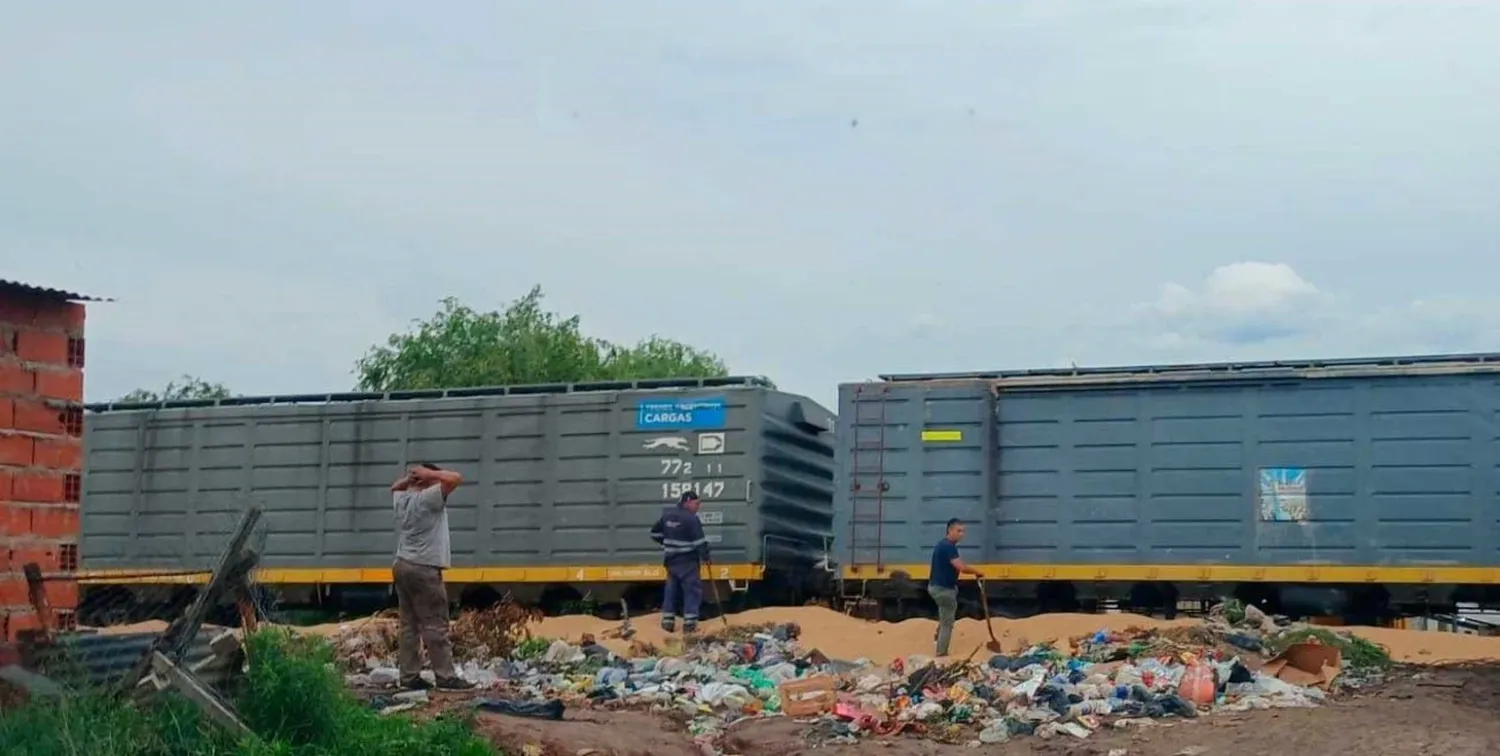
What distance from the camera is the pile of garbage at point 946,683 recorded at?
33.2 ft

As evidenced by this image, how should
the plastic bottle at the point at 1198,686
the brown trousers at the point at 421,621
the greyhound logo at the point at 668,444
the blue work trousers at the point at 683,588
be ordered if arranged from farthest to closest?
the greyhound logo at the point at 668,444 < the blue work trousers at the point at 683,588 < the plastic bottle at the point at 1198,686 < the brown trousers at the point at 421,621

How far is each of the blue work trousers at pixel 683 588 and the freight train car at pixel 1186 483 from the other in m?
2.12

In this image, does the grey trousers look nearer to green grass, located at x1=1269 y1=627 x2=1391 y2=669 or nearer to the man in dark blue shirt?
the man in dark blue shirt

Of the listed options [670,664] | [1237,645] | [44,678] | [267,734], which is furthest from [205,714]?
[1237,645]

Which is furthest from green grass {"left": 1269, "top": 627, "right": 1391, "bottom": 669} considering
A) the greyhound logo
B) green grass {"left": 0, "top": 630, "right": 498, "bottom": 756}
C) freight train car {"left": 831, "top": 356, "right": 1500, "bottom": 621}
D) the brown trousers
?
green grass {"left": 0, "top": 630, "right": 498, "bottom": 756}

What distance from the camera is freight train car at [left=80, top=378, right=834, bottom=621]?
1897cm

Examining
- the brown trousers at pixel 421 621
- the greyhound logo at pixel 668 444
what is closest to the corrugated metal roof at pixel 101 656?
the brown trousers at pixel 421 621

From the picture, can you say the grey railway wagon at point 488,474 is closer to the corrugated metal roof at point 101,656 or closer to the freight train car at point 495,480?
the freight train car at point 495,480

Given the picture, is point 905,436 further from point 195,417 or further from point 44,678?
point 44,678

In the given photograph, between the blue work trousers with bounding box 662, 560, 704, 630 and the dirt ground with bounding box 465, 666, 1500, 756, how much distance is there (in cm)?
643

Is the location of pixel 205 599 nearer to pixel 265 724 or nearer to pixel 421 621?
pixel 265 724

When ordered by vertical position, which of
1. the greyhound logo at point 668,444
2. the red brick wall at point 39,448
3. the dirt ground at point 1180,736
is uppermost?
the greyhound logo at point 668,444

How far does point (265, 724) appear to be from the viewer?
6.79m

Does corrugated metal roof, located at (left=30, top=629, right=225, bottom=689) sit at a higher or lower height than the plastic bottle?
higher
